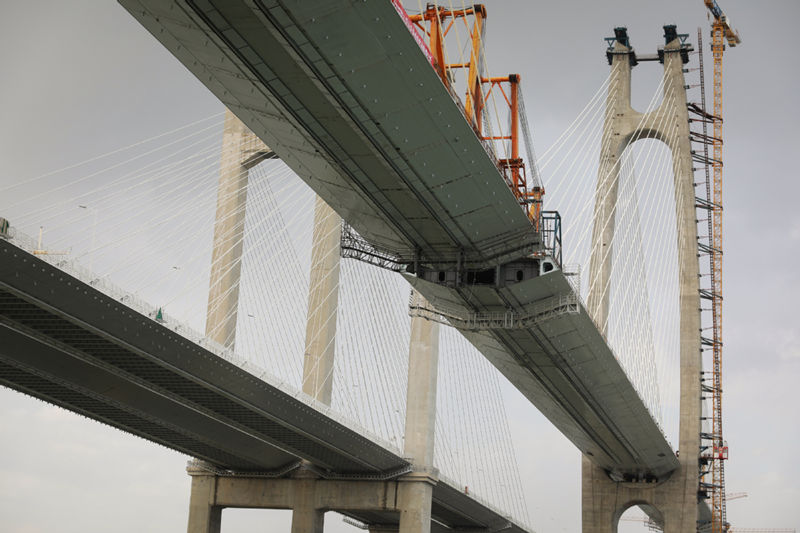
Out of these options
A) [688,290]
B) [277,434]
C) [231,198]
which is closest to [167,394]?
[277,434]

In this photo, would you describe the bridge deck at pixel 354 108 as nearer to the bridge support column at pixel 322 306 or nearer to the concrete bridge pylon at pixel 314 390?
the concrete bridge pylon at pixel 314 390

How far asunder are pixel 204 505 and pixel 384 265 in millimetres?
21712

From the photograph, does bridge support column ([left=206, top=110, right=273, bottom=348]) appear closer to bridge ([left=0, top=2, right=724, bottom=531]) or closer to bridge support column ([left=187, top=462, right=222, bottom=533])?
bridge ([left=0, top=2, right=724, bottom=531])

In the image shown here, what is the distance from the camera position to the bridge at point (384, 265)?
21.6 m

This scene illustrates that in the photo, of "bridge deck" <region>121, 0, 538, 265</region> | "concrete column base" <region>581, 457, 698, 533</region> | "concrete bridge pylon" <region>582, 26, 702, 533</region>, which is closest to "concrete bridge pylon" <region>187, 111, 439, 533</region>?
"concrete bridge pylon" <region>582, 26, 702, 533</region>

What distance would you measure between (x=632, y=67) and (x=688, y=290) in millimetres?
11603

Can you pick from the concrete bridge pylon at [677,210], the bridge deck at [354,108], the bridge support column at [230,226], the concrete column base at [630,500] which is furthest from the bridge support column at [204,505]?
the bridge deck at [354,108]

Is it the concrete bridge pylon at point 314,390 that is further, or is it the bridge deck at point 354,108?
the concrete bridge pylon at point 314,390

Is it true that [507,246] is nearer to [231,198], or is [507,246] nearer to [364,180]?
[364,180]

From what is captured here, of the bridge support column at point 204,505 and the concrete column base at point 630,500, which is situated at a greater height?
the concrete column base at point 630,500

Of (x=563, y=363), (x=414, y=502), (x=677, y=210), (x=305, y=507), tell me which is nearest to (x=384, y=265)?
(x=563, y=363)

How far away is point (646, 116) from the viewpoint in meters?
54.6

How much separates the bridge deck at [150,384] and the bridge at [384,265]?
0.28 ft

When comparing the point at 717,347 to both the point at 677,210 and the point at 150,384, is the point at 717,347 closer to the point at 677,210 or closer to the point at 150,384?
the point at 677,210
